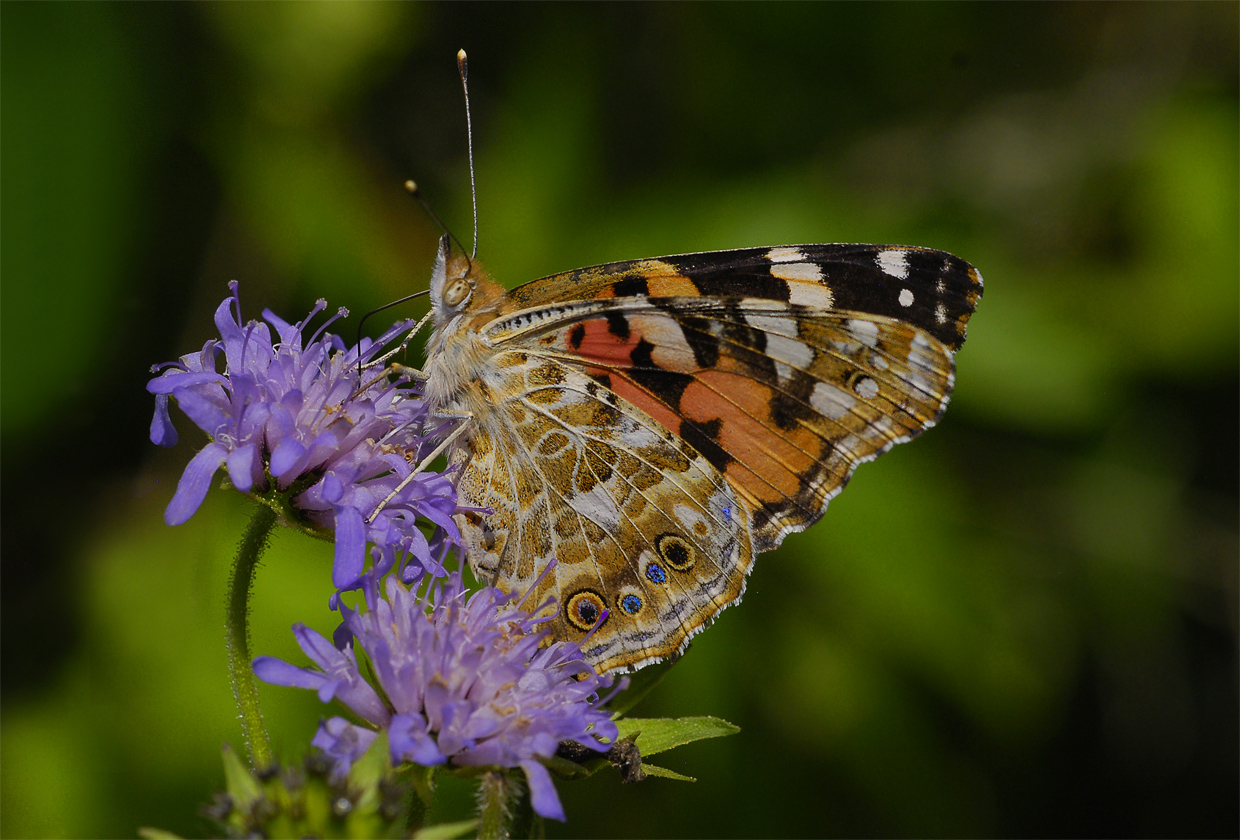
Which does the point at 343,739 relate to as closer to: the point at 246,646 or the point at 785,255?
the point at 246,646

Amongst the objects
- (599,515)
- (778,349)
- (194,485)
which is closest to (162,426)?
(194,485)

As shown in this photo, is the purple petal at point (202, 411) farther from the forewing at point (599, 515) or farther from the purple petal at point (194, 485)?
the forewing at point (599, 515)

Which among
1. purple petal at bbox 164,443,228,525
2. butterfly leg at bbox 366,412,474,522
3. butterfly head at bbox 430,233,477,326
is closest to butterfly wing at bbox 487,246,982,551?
butterfly head at bbox 430,233,477,326

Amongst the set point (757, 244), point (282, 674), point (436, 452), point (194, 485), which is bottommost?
point (282, 674)

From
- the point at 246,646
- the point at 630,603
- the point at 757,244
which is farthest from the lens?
the point at 757,244

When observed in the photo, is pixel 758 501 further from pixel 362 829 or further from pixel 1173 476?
pixel 1173 476

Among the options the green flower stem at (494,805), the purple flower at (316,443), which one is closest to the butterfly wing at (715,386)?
the purple flower at (316,443)
